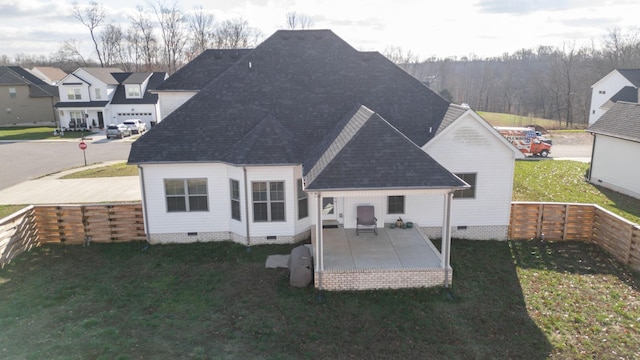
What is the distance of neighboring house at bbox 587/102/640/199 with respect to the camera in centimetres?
2169

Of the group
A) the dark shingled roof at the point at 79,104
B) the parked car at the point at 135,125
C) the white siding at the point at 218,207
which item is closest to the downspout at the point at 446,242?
the white siding at the point at 218,207

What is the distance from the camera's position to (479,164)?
16234 millimetres

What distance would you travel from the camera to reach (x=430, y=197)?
54.2 feet

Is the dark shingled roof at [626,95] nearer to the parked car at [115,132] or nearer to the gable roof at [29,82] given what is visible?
the parked car at [115,132]

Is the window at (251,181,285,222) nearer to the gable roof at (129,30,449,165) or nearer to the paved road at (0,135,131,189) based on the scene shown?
the gable roof at (129,30,449,165)

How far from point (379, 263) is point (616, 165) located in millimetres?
17859

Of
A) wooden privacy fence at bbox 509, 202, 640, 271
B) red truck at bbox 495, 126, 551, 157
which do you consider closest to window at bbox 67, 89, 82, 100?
red truck at bbox 495, 126, 551, 157

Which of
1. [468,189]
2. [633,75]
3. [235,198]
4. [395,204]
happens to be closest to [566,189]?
[468,189]

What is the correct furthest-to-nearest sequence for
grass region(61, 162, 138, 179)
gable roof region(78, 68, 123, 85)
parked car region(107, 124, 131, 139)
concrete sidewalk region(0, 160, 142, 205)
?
gable roof region(78, 68, 123, 85) → parked car region(107, 124, 131, 139) → grass region(61, 162, 138, 179) → concrete sidewalk region(0, 160, 142, 205)

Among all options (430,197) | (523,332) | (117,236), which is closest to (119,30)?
(117,236)

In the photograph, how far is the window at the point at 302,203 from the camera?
16281 mm

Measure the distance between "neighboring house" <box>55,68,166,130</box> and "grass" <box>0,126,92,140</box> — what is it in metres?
2.39

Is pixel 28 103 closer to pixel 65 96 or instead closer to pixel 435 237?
pixel 65 96

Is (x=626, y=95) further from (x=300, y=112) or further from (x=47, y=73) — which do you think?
(x=47, y=73)
